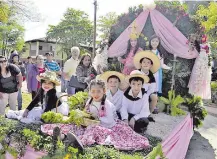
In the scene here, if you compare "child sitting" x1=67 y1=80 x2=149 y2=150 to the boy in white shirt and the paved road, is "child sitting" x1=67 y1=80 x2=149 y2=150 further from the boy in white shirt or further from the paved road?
the paved road

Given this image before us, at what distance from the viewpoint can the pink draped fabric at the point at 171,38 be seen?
281 inches

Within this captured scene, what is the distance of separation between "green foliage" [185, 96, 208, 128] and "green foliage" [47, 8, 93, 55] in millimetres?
28729

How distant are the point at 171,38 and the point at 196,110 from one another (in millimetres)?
1723

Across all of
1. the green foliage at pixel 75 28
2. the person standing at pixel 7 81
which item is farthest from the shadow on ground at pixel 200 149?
the green foliage at pixel 75 28

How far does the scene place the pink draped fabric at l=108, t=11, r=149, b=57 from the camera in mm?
7566

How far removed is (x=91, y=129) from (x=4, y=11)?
12919 mm

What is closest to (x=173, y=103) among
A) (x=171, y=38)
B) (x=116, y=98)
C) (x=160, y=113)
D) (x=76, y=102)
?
(x=160, y=113)

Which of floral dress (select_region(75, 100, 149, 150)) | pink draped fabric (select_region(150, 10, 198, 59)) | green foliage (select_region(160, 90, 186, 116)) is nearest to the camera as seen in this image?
floral dress (select_region(75, 100, 149, 150))

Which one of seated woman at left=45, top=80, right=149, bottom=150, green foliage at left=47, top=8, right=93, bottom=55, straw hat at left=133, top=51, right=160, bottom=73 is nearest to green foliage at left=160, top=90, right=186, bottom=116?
straw hat at left=133, top=51, right=160, bottom=73

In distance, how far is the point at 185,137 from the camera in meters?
5.48

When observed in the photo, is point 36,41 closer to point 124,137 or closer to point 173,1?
point 173,1

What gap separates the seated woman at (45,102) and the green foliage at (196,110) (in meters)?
3.36

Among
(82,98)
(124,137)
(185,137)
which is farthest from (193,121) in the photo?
(124,137)

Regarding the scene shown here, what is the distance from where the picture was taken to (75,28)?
34.9 meters
